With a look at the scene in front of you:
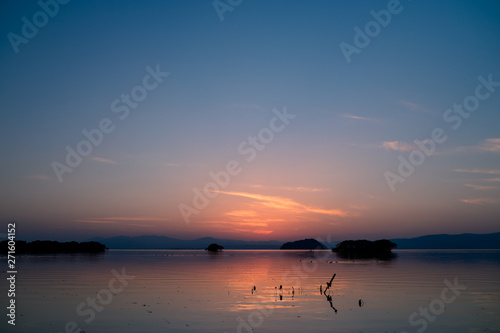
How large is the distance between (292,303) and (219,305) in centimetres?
702

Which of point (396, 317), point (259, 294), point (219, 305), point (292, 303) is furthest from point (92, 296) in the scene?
point (396, 317)

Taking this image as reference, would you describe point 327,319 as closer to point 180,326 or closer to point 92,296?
point 180,326

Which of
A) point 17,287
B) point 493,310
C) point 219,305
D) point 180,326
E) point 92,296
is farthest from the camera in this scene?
point 17,287

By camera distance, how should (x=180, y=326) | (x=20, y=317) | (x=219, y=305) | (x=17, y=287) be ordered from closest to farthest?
(x=180, y=326), (x=20, y=317), (x=219, y=305), (x=17, y=287)

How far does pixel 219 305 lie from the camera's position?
128ft

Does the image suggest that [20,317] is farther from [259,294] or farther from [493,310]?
[493,310]

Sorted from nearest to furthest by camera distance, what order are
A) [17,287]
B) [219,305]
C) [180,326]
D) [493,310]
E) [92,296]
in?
[180,326] → [493,310] → [219,305] → [92,296] → [17,287]

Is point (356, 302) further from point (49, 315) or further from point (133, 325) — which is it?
point (49, 315)

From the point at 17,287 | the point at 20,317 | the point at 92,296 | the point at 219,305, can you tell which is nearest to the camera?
the point at 20,317

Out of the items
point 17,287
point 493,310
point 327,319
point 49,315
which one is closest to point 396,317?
point 327,319

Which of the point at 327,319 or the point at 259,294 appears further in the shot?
the point at 259,294

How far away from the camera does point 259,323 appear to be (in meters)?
30.8

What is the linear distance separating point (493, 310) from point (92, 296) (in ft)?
126

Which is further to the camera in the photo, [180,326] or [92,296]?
[92,296]
